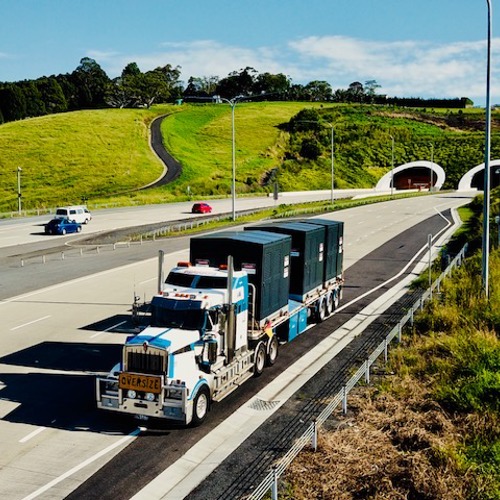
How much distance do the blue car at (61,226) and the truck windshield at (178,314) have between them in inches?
1482

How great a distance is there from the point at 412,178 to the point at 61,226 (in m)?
80.8

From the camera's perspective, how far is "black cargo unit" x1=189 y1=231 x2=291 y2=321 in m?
17.3

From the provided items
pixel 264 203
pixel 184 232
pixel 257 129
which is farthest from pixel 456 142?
pixel 184 232

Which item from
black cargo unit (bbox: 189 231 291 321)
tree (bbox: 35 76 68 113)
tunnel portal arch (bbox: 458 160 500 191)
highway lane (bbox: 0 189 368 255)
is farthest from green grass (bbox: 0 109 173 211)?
black cargo unit (bbox: 189 231 291 321)

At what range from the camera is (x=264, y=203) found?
78250mm

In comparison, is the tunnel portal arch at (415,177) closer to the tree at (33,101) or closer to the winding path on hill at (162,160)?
the winding path on hill at (162,160)

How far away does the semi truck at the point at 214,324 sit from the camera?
1324 centimetres

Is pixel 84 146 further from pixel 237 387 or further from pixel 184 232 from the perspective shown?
pixel 237 387

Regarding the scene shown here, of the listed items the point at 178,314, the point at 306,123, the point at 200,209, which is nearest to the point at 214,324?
the point at 178,314

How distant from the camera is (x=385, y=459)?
1145cm

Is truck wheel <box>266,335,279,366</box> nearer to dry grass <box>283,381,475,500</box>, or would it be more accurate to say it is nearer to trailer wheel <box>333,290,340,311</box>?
dry grass <box>283,381,475,500</box>

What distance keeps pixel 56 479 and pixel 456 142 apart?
Answer: 122m

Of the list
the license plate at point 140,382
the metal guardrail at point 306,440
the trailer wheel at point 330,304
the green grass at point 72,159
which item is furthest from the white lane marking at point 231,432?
the green grass at point 72,159

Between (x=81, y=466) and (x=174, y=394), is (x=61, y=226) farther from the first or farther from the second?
(x=81, y=466)
